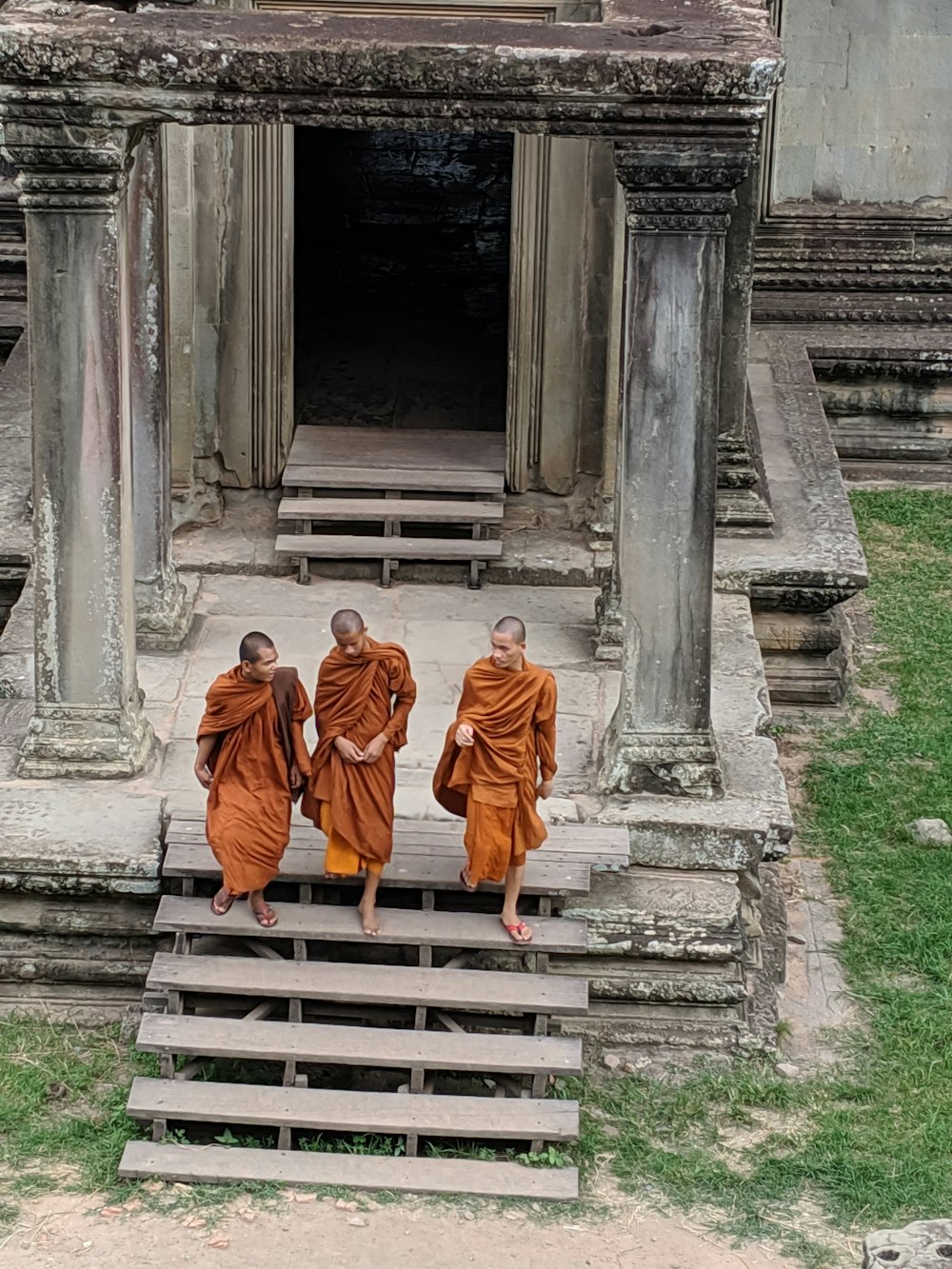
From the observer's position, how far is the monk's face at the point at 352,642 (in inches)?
Answer: 300

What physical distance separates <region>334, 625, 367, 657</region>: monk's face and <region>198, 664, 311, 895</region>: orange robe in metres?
0.22

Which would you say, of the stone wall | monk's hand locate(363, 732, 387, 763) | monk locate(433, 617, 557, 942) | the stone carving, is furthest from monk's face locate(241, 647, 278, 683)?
the stone wall

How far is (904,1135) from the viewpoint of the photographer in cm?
761

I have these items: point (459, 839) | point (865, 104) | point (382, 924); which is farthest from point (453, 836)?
point (865, 104)

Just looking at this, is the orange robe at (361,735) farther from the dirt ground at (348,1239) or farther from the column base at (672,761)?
the dirt ground at (348,1239)

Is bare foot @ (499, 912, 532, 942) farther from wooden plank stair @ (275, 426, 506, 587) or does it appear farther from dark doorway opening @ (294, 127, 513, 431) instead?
dark doorway opening @ (294, 127, 513, 431)

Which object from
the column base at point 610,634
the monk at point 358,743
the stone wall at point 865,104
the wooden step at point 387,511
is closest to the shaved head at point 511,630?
the monk at point 358,743

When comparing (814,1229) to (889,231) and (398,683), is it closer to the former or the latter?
(398,683)

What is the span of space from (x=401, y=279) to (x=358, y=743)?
8.56 metres

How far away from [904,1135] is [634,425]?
Result: 8.82 ft

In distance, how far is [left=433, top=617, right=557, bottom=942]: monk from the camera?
7652 mm

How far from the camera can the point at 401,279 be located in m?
15.8

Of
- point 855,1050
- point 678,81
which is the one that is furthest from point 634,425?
point 855,1050

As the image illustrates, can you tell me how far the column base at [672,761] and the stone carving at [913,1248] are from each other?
330cm
